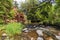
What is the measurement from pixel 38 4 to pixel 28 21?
1120 millimetres

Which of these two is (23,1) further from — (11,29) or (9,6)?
(11,29)

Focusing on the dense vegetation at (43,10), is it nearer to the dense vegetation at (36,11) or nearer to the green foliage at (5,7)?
the dense vegetation at (36,11)

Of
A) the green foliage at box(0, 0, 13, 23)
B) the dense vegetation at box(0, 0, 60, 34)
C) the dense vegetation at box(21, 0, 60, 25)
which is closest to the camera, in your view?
the green foliage at box(0, 0, 13, 23)

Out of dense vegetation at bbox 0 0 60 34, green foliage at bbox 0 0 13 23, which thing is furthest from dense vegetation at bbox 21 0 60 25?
green foliage at bbox 0 0 13 23

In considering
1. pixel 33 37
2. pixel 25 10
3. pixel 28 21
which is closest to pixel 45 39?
pixel 33 37

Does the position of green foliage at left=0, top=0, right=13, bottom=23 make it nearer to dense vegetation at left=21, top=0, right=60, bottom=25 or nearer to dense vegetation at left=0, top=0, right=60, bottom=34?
dense vegetation at left=0, top=0, right=60, bottom=34

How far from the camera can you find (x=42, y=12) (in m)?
9.22

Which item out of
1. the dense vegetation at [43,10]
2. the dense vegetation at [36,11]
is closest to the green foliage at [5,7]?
the dense vegetation at [36,11]

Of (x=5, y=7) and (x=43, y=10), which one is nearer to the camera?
(x=5, y=7)

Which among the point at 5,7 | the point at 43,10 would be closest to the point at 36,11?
the point at 43,10

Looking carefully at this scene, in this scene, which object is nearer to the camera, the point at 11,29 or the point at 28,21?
the point at 11,29

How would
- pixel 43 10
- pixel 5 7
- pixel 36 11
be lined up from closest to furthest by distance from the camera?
pixel 5 7
pixel 43 10
pixel 36 11

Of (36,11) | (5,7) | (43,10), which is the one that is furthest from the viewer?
(36,11)

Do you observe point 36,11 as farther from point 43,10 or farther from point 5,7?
point 5,7
